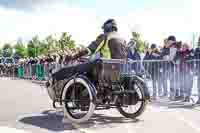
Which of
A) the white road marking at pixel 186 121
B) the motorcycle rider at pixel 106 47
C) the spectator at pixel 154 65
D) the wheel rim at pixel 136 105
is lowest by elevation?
the white road marking at pixel 186 121

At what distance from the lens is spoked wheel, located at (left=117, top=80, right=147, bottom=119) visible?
7562 mm

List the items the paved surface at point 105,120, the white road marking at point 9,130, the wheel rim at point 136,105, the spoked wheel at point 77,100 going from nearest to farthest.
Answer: the white road marking at point 9,130 < the paved surface at point 105,120 < the spoked wheel at point 77,100 < the wheel rim at point 136,105

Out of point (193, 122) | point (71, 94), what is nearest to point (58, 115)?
point (71, 94)

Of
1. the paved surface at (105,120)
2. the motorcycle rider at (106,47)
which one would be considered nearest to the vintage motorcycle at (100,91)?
the motorcycle rider at (106,47)

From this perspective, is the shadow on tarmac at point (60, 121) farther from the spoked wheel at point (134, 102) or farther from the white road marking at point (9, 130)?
the white road marking at point (9, 130)

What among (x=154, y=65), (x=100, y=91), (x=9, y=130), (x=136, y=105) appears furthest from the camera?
(x=154, y=65)

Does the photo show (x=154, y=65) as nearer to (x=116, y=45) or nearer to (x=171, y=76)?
(x=171, y=76)

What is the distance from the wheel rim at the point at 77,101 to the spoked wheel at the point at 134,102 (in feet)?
2.13

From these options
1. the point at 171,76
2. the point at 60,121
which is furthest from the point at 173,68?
the point at 60,121

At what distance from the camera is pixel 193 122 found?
24.2ft

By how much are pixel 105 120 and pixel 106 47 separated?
1417 millimetres

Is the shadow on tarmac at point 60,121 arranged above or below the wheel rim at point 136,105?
below

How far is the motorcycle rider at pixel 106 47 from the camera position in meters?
7.48

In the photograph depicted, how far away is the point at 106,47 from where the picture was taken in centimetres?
758
